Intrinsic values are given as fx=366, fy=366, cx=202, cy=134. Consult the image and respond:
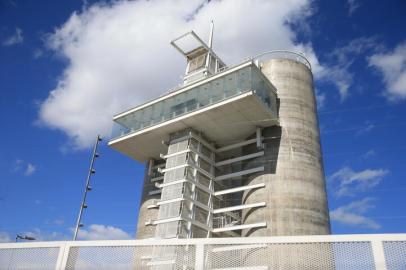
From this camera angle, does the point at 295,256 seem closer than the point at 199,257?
Yes

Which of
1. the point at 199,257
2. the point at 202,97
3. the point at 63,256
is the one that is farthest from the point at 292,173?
the point at 63,256

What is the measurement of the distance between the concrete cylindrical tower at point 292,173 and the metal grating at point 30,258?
24.5 metres

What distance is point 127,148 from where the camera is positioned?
43.8m

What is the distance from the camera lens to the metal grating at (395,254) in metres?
8.38

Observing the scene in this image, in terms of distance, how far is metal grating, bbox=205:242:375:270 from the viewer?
873 cm

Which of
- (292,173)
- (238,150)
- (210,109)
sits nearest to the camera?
(292,173)

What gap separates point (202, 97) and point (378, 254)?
29.8 m

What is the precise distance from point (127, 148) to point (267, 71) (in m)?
18.8

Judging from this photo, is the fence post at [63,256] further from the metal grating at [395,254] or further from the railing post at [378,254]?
the metal grating at [395,254]

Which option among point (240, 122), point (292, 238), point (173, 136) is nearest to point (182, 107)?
point (173, 136)

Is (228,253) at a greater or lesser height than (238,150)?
lesser

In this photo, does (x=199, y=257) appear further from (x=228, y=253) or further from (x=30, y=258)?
(x=30, y=258)

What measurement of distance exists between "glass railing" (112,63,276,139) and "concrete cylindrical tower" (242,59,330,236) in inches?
93.7

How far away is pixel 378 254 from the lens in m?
8.61
